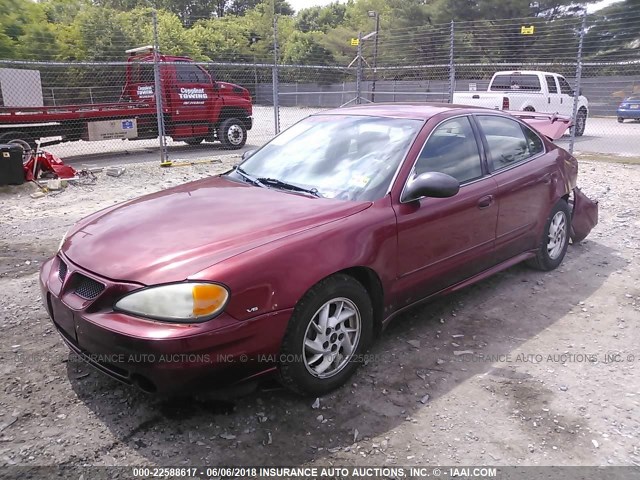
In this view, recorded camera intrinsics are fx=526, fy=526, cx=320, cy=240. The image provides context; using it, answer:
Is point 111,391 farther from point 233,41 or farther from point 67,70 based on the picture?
point 233,41

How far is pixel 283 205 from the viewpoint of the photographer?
3.20m

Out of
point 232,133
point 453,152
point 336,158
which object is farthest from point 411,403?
point 232,133

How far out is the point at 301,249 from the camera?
2.78 metres

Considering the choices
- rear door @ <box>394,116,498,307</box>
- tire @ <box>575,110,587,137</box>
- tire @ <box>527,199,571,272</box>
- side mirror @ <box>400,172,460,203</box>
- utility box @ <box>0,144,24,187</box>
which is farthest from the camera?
tire @ <box>575,110,587,137</box>

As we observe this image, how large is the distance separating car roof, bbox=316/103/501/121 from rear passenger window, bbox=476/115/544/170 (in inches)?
6.3

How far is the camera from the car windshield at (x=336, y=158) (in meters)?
3.42

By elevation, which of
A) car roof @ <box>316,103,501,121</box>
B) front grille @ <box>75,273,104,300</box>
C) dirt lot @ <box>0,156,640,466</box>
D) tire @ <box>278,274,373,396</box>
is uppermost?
car roof @ <box>316,103,501,121</box>

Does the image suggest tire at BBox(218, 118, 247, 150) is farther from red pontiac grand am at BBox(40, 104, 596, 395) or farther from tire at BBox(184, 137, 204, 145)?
red pontiac grand am at BBox(40, 104, 596, 395)

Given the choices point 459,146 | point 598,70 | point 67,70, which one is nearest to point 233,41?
point 67,70

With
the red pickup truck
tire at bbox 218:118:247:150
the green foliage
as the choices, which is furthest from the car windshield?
the green foliage

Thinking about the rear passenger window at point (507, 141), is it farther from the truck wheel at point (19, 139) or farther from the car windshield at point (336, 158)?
the truck wheel at point (19, 139)

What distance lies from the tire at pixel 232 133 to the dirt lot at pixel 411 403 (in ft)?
32.6

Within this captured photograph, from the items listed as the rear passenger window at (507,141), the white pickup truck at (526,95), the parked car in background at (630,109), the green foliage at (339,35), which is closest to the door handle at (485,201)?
the rear passenger window at (507,141)

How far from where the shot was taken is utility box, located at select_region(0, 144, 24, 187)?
327 inches
